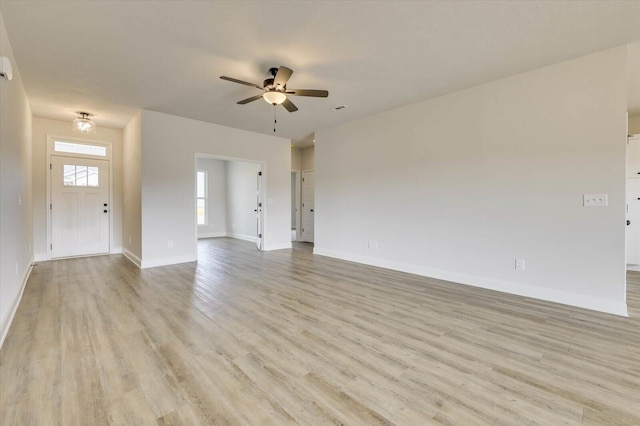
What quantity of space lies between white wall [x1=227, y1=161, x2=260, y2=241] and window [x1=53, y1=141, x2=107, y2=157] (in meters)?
3.34

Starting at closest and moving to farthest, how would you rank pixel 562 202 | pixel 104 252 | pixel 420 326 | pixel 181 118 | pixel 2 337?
1. pixel 2 337
2. pixel 420 326
3. pixel 562 202
4. pixel 181 118
5. pixel 104 252

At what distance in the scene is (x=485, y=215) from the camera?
3.77 metres

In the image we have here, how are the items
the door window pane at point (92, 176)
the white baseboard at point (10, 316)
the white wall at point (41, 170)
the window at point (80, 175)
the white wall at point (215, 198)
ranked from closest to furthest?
the white baseboard at point (10, 316)
the white wall at point (41, 170)
the window at point (80, 175)
the door window pane at point (92, 176)
the white wall at point (215, 198)

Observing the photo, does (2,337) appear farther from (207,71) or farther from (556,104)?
(556,104)

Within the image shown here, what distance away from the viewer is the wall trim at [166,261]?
Result: 15.9ft

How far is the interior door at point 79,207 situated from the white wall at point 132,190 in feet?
1.29

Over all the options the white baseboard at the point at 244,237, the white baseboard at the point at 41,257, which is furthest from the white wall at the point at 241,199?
the white baseboard at the point at 41,257

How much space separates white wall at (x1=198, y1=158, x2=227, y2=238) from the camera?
900cm

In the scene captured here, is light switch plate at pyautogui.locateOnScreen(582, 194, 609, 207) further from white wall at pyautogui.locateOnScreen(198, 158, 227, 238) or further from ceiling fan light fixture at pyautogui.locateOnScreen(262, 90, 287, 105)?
white wall at pyautogui.locateOnScreen(198, 158, 227, 238)

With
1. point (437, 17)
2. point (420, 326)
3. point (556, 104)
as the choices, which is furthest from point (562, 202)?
point (437, 17)

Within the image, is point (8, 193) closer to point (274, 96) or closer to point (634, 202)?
point (274, 96)

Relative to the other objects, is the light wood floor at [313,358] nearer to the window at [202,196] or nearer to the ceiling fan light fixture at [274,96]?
the ceiling fan light fixture at [274,96]

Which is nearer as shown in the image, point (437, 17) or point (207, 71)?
point (437, 17)

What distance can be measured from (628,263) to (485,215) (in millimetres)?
3426
